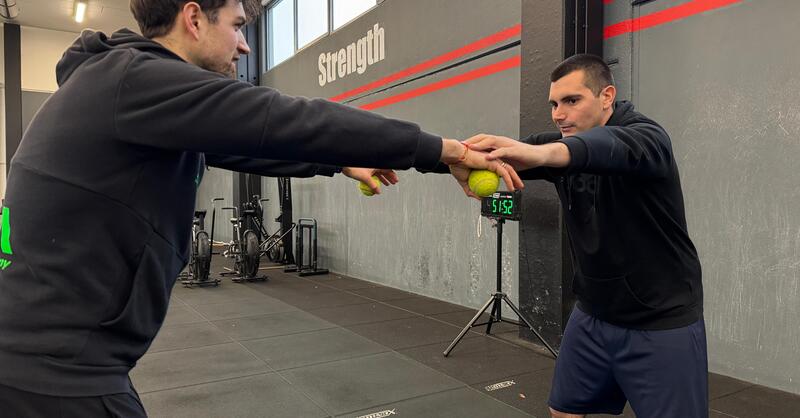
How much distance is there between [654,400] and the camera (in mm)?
1562

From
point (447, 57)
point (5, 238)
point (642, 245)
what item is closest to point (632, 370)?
point (642, 245)

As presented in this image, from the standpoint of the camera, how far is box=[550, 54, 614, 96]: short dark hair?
69.6 inches

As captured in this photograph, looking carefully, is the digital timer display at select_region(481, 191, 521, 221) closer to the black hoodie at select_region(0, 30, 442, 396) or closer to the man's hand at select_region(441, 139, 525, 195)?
the man's hand at select_region(441, 139, 525, 195)

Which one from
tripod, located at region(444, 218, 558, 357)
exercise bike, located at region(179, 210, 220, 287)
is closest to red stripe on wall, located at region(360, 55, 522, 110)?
tripod, located at region(444, 218, 558, 357)

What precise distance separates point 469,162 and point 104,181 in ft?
2.60

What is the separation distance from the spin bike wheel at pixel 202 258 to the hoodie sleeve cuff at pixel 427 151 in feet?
22.2

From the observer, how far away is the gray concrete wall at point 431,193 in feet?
16.7

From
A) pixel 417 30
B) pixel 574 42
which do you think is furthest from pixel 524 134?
pixel 417 30

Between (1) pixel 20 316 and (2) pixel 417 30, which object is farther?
(2) pixel 417 30

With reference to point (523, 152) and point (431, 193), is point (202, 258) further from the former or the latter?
point (523, 152)

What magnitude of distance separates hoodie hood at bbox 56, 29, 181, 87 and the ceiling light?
12420 mm

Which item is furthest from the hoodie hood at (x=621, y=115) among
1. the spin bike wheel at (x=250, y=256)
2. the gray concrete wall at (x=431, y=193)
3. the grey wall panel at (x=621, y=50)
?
the spin bike wheel at (x=250, y=256)

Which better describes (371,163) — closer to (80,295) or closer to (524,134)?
(80,295)

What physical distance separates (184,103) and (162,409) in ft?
8.81
